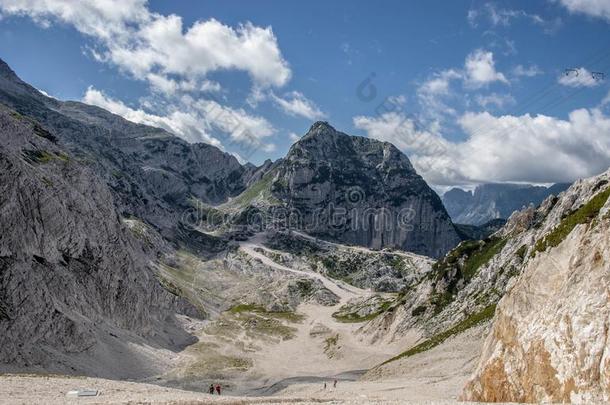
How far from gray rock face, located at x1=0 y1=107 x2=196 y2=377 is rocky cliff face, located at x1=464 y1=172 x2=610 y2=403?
198 ft

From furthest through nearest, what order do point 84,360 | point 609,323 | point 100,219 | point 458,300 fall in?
point 100,219 < point 458,300 < point 84,360 < point 609,323

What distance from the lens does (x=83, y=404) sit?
31047mm

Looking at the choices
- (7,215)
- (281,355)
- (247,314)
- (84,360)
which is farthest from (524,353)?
(247,314)

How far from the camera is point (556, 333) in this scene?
27.2m

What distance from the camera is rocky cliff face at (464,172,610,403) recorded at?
80.4 feet

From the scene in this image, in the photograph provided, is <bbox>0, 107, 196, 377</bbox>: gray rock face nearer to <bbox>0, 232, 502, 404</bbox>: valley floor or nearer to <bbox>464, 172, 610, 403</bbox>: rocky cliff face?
<bbox>0, 232, 502, 404</bbox>: valley floor

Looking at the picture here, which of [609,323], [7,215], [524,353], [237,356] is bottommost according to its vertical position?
[237,356]

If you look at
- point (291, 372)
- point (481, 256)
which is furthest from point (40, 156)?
point (481, 256)

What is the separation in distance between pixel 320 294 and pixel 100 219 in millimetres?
101155

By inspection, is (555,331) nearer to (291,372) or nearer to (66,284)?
(291,372)

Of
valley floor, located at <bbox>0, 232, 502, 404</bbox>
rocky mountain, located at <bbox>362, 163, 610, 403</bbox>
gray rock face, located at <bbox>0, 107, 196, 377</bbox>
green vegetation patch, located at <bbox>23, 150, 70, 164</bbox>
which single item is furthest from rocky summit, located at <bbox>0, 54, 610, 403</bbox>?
green vegetation patch, located at <bbox>23, 150, 70, 164</bbox>

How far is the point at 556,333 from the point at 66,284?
8535 centimetres

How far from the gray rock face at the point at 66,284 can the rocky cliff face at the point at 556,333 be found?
6050 centimetres

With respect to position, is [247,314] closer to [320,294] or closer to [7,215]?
[320,294]
